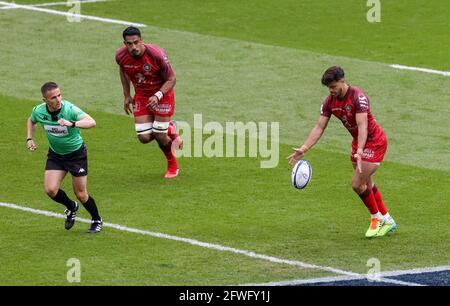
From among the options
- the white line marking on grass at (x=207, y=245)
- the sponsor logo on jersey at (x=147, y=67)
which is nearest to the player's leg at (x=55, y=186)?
the white line marking on grass at (x=207, y=245)

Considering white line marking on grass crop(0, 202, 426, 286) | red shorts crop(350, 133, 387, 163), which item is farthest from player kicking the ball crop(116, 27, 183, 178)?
red shorts crop(350, 133, 387, 163)

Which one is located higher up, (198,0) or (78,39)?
(198,0)

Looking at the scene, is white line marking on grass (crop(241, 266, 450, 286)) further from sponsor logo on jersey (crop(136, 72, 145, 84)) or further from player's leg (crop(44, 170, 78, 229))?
sponsor logo on jersey (crop(136, 72, 145, 84))

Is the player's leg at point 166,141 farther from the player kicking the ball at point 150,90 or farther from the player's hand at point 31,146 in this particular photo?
the player's hand at point 31,146

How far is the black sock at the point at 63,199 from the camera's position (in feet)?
57.2

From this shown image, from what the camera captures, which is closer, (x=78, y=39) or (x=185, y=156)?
(x=185, y=156)

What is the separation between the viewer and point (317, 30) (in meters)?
31.8

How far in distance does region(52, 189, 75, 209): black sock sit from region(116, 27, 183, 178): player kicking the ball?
9.59ft
